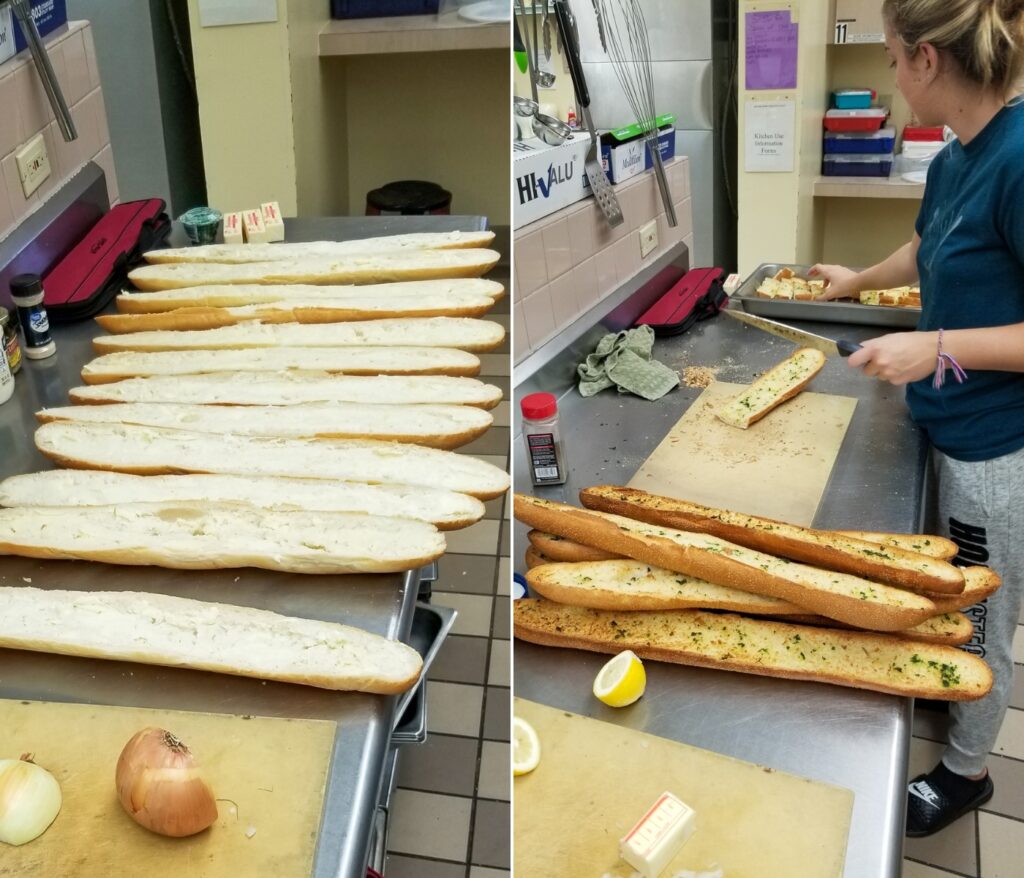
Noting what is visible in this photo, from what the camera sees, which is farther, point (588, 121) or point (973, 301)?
point (588, 121)

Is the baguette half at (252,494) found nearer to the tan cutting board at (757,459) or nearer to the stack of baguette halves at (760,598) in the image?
the stack of baguette halves at (760,598)

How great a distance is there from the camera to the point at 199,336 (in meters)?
1.55

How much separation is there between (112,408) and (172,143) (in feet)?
3.35

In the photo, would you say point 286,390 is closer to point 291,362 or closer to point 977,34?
point 291,362

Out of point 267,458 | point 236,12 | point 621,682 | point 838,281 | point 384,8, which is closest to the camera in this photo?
point 621,682

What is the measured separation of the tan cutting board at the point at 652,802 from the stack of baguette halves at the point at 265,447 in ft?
0.56

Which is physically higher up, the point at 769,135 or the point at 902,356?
the point at 769,135

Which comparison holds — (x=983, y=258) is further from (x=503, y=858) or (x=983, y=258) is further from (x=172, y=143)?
(x=172, y=143)

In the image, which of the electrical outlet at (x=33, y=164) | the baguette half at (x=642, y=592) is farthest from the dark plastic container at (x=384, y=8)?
the baguette half at (x=642, y=592)

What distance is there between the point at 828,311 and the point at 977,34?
0.82 m

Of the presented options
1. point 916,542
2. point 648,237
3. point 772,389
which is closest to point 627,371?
point 772,389

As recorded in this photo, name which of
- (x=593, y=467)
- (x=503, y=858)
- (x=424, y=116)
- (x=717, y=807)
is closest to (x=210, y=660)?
(x=717, y=807)

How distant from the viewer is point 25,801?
71 cm

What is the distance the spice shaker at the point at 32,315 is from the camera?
1.45 metres
